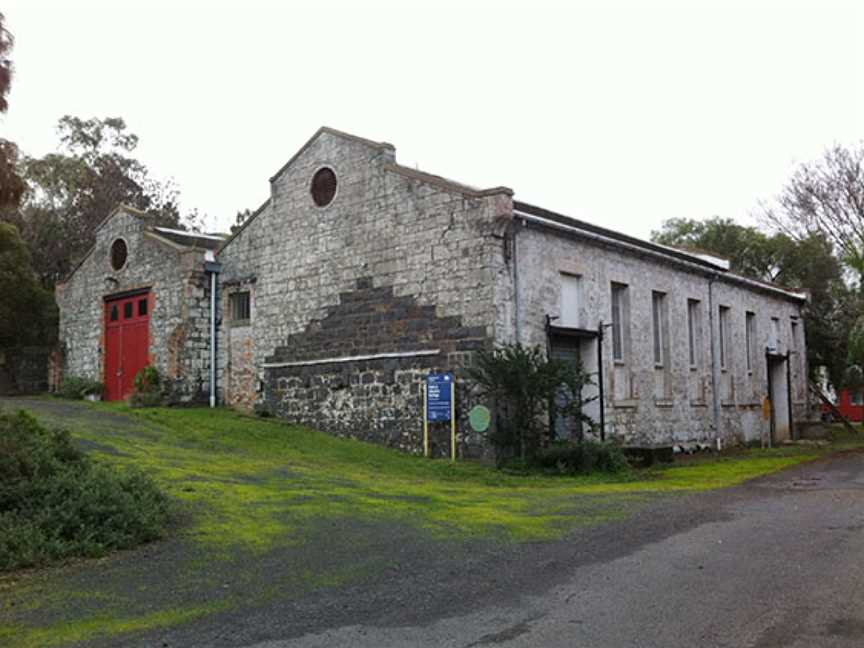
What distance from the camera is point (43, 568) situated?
7387 millimetres

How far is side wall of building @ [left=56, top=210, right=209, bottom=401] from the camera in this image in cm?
2269

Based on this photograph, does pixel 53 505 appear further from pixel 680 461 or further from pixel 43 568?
pixel 680 461

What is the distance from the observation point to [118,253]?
25.4 meters

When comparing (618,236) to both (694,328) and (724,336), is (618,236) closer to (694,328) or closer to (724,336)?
(694,328)

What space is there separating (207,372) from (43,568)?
15.7 m

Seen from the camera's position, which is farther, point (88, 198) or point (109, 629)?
point (88, 198)

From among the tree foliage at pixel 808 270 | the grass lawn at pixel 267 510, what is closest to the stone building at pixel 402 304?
the grass lawn at pixel 267 510

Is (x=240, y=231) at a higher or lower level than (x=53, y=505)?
higher

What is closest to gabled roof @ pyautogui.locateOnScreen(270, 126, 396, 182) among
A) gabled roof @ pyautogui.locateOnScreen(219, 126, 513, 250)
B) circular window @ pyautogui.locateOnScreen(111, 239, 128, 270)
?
gabled roof @ pyautogui.locateOnScreen(219, 126, 513, 250)

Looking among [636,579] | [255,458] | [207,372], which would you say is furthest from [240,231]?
[636,579]

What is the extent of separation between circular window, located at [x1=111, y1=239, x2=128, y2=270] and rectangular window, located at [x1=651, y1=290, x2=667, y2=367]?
591 inches

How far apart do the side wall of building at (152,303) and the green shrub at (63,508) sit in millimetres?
12910

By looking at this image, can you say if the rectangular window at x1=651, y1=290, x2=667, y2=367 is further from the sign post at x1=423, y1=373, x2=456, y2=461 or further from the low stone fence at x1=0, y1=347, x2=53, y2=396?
the low stone fence at x1=0, y1=347, x2=53, y2=396

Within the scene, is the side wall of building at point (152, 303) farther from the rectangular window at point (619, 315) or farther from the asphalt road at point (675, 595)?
the asphalt road at point (675, 595)
